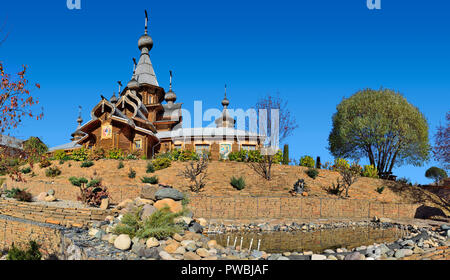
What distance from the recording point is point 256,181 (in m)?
24.2

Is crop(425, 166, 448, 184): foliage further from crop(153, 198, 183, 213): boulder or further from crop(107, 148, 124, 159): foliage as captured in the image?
crop(153, 198, 183, 213): boulder

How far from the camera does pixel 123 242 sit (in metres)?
9.18

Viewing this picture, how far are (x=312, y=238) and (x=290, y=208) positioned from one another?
4.60 m

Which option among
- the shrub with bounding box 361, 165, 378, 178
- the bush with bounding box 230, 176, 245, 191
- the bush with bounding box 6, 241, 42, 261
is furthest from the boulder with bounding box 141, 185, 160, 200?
the shrub with bounding box 361, 165, 378, 178

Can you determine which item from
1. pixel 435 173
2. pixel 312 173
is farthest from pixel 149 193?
pixel 435 173

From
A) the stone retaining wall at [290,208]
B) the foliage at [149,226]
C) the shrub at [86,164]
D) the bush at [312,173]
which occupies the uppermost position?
the shrub at [86,164]

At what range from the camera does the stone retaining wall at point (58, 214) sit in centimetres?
1261

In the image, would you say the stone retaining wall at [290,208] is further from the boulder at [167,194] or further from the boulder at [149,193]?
the boulder at [149,193]

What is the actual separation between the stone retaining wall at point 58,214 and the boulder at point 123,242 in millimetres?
3784

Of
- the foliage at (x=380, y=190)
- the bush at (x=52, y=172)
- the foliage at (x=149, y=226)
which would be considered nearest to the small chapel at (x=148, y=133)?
the bush at (x=52, y=172)

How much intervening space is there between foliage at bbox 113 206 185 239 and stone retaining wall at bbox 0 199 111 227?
9.82 ft

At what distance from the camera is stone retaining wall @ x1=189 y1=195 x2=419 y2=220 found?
1803 cm
